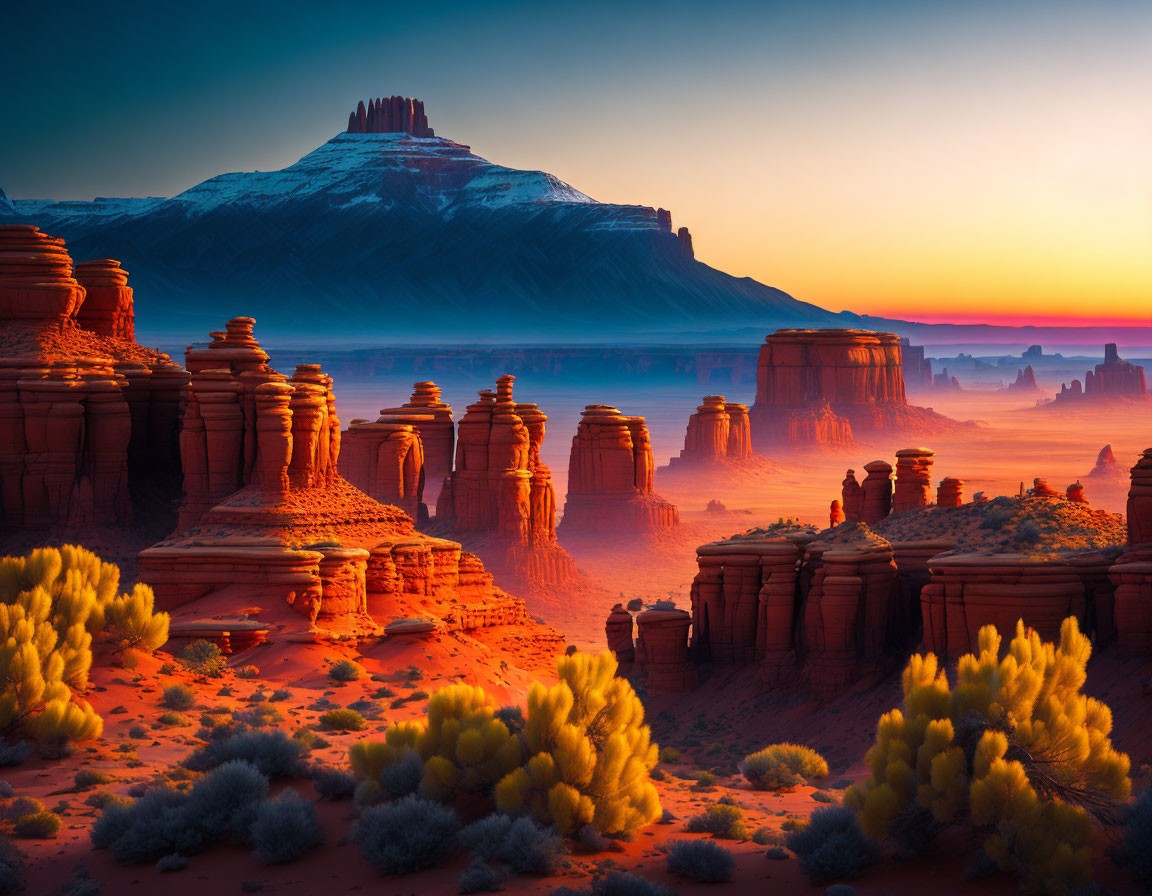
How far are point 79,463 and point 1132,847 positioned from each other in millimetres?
34862

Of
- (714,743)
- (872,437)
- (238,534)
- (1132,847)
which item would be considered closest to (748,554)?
(714,743)

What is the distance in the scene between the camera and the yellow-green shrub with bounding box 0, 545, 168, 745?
26172 millimetres

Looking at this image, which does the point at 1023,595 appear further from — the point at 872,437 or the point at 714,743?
the point at 872,437

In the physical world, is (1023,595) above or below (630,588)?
above

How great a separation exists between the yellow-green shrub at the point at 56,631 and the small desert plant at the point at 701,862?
11.3 m

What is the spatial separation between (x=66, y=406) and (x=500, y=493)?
29.4m

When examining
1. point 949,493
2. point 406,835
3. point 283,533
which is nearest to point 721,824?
point 406,835

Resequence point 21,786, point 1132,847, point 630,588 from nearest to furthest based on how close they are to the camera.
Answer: point 1132,847
point 21,786
point 630,588

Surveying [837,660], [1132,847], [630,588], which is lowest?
[630,588]

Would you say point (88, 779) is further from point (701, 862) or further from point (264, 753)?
point (701, 862)

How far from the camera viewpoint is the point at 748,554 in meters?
47.0

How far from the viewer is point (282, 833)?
21906 millimetres

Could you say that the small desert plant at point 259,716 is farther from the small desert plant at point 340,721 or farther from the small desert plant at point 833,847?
the small desert plant at point 833,847

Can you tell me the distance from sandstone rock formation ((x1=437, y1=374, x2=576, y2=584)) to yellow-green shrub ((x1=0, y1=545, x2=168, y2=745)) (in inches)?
1531
